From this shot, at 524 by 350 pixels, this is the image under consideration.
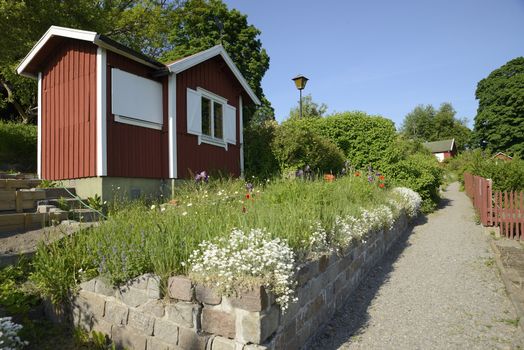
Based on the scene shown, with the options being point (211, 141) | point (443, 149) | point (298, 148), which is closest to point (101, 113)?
point (211, 141)

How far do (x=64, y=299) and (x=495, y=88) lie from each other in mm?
46093

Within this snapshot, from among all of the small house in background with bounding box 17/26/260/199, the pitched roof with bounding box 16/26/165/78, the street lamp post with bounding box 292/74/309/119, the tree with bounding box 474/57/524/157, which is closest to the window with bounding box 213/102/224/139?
the small house in background with bounding box 17/26/260/199

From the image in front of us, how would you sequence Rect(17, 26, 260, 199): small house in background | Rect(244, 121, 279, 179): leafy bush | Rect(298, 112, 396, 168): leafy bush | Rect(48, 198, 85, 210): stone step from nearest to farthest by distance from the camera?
Rect(48, 198, 85, 210): stone step
Rect(17, 26, 260, 199): small house in background
Rect(244, 121, 279, 179): leafy bush
Rect(298, 112, 396, 168): leafy bush

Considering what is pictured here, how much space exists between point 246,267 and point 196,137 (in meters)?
7.23

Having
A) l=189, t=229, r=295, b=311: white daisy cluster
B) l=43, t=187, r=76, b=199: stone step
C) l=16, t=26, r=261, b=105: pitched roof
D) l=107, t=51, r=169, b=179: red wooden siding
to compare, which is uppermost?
l=16, t=26, r=261, b=105: pitched roof

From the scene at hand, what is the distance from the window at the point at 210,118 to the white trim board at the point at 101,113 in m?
2.31

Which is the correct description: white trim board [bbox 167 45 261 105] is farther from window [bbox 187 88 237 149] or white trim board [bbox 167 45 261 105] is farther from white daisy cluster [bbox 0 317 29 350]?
white daisy cluster [bbox 0 317 29 350]

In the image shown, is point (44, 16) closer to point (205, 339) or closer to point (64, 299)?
point (64, 299)

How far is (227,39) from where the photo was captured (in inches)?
918

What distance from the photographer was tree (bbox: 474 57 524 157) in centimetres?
3650

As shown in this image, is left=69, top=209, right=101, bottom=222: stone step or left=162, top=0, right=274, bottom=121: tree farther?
left=162, top=0, right=274, bottom=121: tree

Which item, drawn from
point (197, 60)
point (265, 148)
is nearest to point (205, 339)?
point (197, 60)

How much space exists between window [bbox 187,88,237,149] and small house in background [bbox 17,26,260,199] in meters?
0.03

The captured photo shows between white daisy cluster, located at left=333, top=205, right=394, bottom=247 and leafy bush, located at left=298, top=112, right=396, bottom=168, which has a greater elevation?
leafy bush, located at left=298, top=112, right=396, bottom=168
